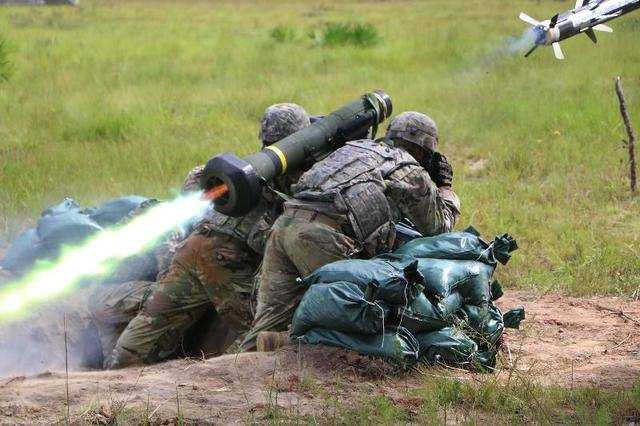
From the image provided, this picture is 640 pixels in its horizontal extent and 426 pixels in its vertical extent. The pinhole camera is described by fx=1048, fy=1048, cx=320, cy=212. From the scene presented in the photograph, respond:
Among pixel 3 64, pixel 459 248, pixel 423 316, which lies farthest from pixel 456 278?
pixel 3 64

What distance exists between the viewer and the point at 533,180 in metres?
9.59

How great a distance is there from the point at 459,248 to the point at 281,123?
130cm

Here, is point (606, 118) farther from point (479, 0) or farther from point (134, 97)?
point (479, 0)

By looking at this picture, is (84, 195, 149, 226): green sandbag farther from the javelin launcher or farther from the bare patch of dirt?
the bare patch of dirt

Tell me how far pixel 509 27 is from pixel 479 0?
1290 centimetres

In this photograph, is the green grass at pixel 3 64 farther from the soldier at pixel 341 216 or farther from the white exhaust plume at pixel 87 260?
the soldier at pixel 341 216

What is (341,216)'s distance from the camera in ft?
→ 16.9

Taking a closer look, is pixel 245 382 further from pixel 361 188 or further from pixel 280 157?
pixel 280 157

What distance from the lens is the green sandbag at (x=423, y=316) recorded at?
186 inches

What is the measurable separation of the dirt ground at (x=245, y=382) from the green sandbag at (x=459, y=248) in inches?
19.5

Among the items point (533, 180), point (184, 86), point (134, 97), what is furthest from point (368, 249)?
point (184, 86)

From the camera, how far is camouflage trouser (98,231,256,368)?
584cm

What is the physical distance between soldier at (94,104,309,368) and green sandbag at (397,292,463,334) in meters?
1.24

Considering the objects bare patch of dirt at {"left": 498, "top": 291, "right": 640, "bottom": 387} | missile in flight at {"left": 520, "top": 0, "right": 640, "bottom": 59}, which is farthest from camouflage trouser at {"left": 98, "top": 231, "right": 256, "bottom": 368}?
missile in flight at {"left": 520, "top": 0, "right": 640, "bottom": 59}
